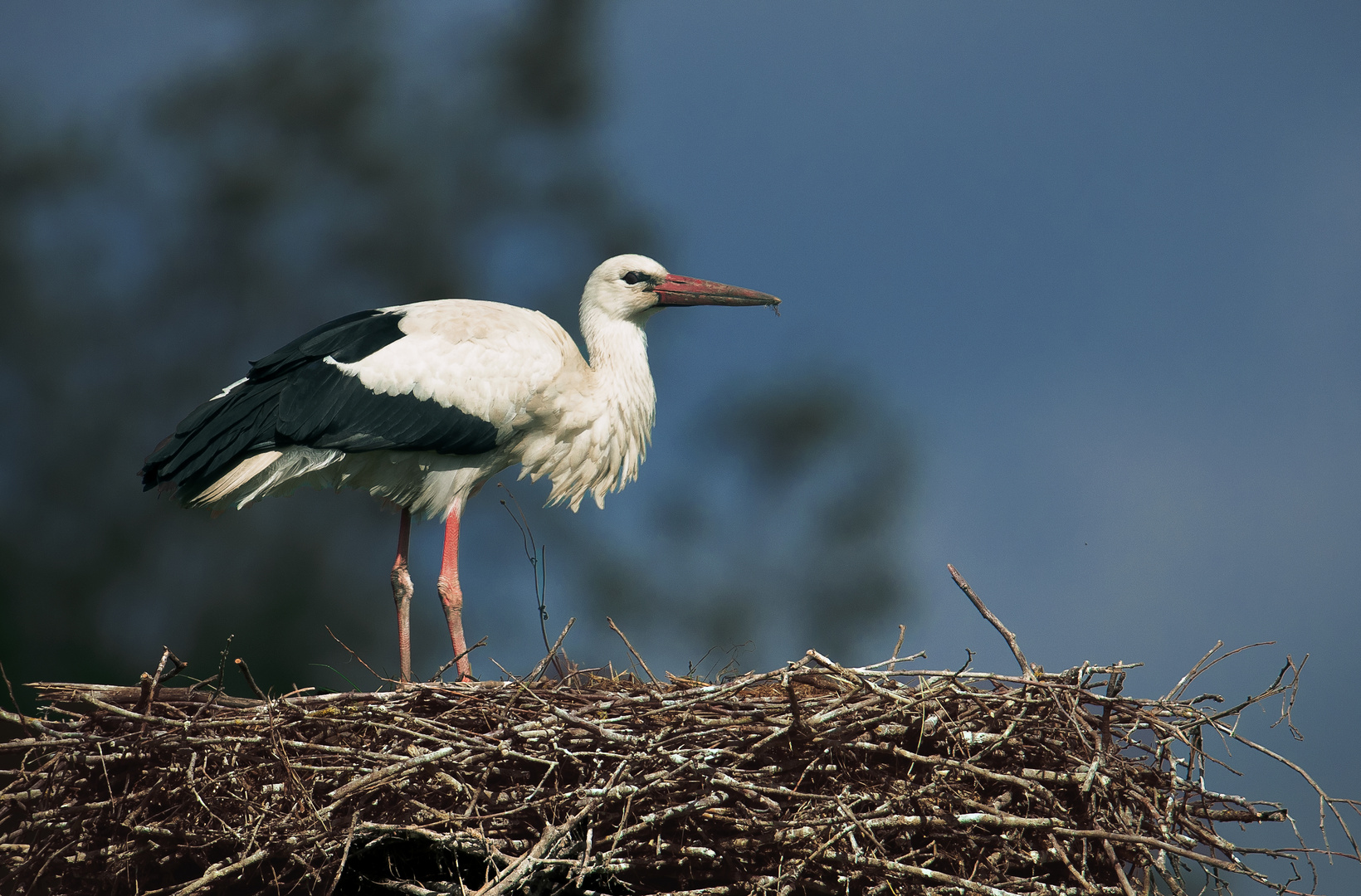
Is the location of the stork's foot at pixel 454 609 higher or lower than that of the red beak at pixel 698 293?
lower

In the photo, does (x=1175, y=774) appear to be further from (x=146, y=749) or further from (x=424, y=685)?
(x=146, y=749)

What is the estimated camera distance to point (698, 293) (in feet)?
16.5

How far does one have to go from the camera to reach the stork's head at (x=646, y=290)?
5020 millimetres

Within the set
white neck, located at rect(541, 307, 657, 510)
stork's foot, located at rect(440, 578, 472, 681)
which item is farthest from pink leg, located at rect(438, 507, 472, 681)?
white neck, located at rect(541, 307, 657, 510)

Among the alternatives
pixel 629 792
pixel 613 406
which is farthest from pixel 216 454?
pixel 629 792

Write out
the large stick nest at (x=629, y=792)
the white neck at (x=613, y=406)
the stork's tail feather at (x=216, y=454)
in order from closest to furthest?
1. the large stick nest at (x=629, y=792)
2. the stork's tail feather at (x=216, y=454)
3. the white neck at (x=613, y=406)

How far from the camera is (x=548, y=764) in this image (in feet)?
8.97

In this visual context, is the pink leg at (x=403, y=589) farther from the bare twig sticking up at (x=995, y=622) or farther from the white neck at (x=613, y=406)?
the bare twig sticking up at (x=995, y=622)

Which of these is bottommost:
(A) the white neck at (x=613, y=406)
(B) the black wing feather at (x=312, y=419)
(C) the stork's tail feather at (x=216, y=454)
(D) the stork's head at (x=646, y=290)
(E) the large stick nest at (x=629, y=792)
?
(E) the large stick nest at (x=629, y=792)

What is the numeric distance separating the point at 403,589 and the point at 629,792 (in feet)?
7.37

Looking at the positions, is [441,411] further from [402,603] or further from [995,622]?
[995,622]

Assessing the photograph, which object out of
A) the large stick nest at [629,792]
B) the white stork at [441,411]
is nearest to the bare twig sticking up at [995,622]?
the large stick nest at [629,792]

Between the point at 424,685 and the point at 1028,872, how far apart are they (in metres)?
1.60

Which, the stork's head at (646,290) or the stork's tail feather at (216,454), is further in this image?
the stork's head at (646,290)
